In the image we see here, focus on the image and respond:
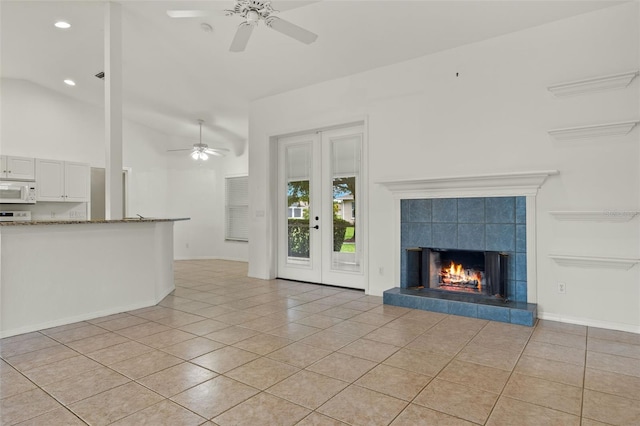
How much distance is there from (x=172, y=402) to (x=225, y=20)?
389 cm

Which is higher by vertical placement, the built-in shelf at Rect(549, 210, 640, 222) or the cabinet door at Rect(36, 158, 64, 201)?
the cabinet door at Rect(36, 158, 64, 201)

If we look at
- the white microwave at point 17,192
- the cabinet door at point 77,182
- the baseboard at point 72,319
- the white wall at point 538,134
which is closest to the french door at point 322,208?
the white wall at point 538,134

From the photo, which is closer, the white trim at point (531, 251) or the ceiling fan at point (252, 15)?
the ceiling fan at point (252, 15)

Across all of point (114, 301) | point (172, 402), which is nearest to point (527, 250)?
point (172, 402)

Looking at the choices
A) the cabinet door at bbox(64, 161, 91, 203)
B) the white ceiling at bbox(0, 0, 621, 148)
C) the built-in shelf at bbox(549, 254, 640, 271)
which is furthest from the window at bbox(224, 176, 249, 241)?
the built-in shelf at bbox(549, 254, 640, 271)

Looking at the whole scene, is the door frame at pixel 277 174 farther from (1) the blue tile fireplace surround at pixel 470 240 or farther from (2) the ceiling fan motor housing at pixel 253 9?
(2) the ceiling fan motor housing at pixel 253 9

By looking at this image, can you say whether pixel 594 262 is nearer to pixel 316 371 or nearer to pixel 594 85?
pixel 594 85

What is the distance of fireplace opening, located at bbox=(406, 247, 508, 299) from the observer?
13.1ft

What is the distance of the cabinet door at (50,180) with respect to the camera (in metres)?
6.48

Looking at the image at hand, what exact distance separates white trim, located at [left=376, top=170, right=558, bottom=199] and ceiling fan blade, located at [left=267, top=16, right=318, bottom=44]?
192 centimetres

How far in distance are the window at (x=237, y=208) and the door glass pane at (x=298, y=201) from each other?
9.23ft

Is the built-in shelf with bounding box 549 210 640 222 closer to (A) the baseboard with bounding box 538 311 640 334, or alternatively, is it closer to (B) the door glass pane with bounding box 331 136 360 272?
(A) the baseboard with bounding box 538 311 640 334

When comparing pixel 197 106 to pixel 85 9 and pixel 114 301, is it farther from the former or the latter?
pixel 114 301

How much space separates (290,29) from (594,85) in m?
2.83
